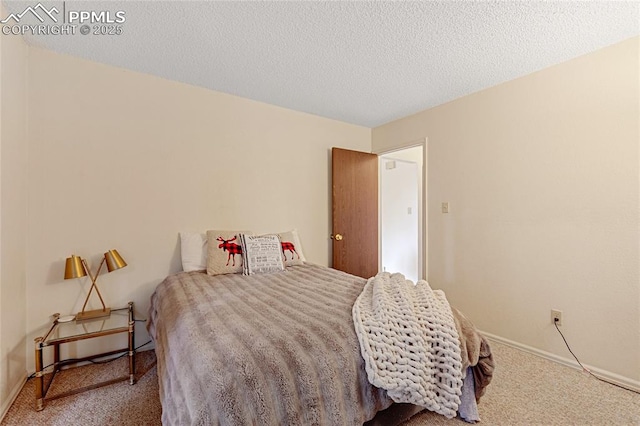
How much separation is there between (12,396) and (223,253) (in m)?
1.44

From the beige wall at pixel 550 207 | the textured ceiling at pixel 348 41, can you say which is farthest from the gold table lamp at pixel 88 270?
the beige wall at pixel 550 207

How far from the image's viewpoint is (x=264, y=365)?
92 cm

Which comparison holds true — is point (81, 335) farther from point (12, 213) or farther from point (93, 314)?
point (12, 213)

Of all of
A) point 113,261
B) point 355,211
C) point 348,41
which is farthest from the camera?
point 355,211

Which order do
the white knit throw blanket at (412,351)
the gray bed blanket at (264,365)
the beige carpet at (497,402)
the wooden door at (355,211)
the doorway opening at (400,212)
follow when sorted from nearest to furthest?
the gray bed blanket at (264,365), the white knit throw blanket at (412,351), the beige carpet at (497,402), the wooden door at (355,211), the doorway opening at (400,212)

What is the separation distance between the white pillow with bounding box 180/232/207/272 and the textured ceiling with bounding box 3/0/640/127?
141 cm

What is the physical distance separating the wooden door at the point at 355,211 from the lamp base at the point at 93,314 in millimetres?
2212

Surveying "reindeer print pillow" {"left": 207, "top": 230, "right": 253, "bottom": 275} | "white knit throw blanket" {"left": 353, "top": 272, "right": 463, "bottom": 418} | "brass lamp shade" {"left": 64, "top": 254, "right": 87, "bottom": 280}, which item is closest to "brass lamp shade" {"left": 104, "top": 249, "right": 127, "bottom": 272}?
"brass lamp shade" {"left": 64, "top": 254, "right": 87, "bottom": 280}

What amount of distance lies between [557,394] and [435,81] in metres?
2.48

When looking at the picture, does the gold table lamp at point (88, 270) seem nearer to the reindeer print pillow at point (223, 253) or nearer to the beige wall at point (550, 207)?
the reindeer print pillow at point (223, 253)

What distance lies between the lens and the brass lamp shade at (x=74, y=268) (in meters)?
1.85

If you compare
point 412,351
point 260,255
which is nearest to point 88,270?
point 260,255

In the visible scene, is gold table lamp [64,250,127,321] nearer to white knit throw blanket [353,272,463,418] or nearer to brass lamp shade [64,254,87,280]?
brass lamp shade [64,254,87,280]

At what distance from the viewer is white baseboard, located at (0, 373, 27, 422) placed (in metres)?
1.50
